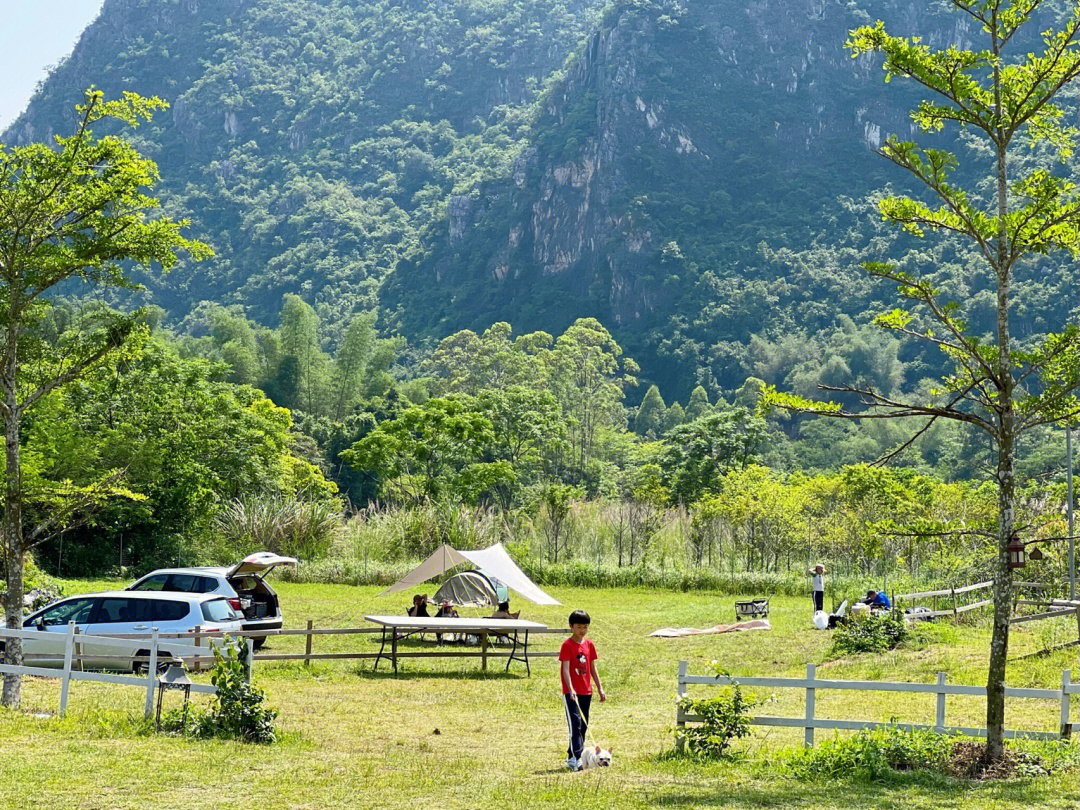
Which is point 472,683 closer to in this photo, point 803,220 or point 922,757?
point 922,757

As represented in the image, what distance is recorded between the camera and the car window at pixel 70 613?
51.7 feet

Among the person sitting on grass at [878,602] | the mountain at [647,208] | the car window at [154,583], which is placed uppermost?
the mountain at [647,208]

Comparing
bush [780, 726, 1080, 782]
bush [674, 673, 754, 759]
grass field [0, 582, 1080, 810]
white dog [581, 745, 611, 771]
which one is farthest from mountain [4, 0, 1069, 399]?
white dog [581, 745, 611, 771]

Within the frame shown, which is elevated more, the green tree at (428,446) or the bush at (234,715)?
the green tree at (428,446)

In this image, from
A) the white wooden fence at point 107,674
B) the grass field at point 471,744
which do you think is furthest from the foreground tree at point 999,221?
the white wooden fence at point 107,674

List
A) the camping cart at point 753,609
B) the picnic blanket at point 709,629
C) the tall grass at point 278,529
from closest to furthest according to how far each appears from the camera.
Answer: the picnic blanket at point 709,629 < the camping cart at point 753,609 < the tall grass at point 278,529

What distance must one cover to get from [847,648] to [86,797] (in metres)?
13.4

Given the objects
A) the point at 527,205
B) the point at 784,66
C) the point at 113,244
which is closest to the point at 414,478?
the point at 113,244

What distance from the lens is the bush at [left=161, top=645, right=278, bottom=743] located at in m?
10.5

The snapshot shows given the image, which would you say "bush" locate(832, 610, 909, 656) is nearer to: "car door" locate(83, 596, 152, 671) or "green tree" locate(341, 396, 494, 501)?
"car door" locate(83, 596, 152, 671)

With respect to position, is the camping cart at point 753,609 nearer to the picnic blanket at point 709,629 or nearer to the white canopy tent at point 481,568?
the picnic blanket at point 709,629

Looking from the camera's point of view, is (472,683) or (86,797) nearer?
(86,797)

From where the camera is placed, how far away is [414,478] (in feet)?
168

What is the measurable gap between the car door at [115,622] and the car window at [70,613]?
0.16m
